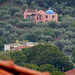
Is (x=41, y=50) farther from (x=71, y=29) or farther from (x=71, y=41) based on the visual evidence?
(x=71, y=29)

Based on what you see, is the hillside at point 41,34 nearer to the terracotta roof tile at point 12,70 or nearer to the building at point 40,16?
the building at point 40,16

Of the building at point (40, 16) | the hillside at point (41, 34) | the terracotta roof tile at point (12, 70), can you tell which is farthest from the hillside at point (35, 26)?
the terracotta roof tile at point (12, 70)

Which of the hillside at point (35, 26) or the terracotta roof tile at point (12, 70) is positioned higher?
the terracotta roof tile at point (12, 70)

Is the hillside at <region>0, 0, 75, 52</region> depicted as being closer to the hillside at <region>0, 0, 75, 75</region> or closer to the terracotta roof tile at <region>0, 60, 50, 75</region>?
the hillside at <region>0, 0, 75, 75</region>

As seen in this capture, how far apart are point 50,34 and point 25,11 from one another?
423 inches

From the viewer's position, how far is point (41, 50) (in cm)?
3127

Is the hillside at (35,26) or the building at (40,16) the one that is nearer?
the hillside at (35,26)

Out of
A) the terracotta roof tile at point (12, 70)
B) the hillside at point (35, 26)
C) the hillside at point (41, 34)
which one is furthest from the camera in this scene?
the hillside at point (35, 26)

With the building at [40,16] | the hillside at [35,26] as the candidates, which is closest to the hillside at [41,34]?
the hillside at [35,26]

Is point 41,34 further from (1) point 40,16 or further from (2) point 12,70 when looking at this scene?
(2) point 12,70

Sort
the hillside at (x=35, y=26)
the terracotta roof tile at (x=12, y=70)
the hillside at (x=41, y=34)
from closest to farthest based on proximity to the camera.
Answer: the terracotta roof tile at (x=12, y=70), the hillside at (x=41, y=34), the hillside at (x=35, y=26)

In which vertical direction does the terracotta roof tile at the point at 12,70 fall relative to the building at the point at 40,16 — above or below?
above

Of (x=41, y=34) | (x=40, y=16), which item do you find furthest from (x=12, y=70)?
(x=40, y=16)

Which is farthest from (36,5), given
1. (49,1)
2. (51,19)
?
(51,19)
